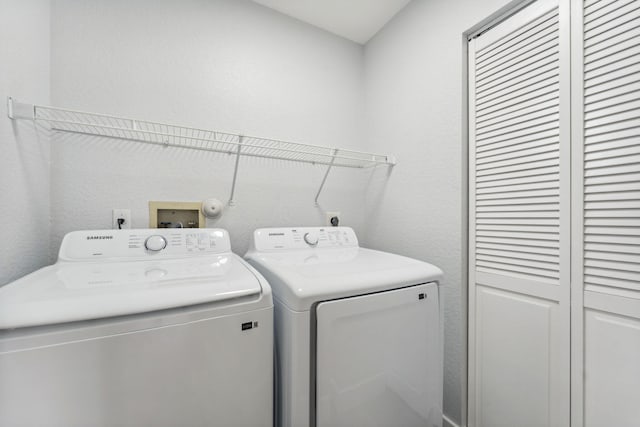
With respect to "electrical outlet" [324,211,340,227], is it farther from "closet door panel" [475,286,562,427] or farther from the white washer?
"closet door panel" [475,286,562,427]

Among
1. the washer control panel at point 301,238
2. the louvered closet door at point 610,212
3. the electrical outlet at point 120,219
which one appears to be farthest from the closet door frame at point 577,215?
the electrical outlet at point 120,219

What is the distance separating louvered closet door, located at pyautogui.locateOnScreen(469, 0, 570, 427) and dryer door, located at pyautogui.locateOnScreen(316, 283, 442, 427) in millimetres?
345

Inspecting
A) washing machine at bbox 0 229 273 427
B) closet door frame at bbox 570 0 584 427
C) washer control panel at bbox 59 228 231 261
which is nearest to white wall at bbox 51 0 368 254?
washer control panel at bbox 59 228 231 261

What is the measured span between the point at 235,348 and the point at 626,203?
1405 millimetres

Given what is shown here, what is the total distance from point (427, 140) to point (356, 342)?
1233mm

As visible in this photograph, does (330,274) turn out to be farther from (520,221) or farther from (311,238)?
(520,221)

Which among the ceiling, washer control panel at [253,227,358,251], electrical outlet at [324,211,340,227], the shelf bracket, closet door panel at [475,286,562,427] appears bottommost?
closet door panel at [475,286,562,427]

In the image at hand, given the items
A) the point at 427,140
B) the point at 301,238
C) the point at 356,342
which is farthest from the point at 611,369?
the point at 301,238

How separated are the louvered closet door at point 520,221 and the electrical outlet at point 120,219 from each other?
6.00 feet

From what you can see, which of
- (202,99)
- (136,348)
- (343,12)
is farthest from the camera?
(343,12)

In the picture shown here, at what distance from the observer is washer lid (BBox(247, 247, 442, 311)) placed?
0.90m

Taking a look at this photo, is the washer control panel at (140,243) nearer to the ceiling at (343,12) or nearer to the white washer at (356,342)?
the white washer at (356,342)

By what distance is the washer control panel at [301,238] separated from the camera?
149 centimetres

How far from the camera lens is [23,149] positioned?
3.45 ft
